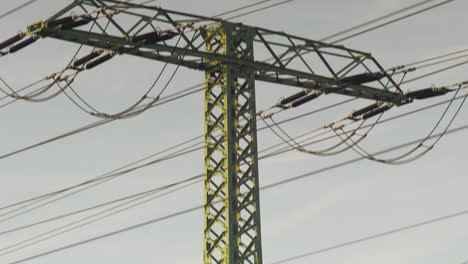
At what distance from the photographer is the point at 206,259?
22.1m

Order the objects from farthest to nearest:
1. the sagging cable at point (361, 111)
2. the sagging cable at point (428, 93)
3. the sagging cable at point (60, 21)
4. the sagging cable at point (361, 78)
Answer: the sagging cable at point (361, 111)
the sagging cable at point (361, 78)
the sagging cable at point (428, 93)
the sagging cable at point (60, 21)

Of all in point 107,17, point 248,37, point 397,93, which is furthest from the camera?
point 397,93

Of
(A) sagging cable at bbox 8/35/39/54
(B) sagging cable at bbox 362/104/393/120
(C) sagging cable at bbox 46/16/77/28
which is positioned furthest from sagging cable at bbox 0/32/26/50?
(B) sagging cable at bbox 362/104/393/120

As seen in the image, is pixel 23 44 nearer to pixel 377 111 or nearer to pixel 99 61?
pixel 99 61

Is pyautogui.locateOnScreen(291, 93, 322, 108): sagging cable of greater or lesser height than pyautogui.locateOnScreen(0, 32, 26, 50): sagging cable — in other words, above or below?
below

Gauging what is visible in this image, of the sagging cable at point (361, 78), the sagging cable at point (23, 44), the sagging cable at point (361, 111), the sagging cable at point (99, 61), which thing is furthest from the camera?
the sagging cable at point (361, 111)

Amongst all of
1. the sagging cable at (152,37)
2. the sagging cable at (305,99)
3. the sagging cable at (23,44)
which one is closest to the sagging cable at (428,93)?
the sagging cable at (305,99)

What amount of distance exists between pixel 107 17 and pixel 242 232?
5.75 m

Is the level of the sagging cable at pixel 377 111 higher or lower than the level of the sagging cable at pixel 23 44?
lower

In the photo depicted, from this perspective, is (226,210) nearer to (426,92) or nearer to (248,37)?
(248,37)

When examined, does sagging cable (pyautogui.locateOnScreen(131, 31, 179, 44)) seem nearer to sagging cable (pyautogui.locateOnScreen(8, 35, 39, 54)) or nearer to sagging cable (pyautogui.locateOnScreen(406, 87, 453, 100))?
sagging cable (pyautogui.locateOnScreen(8, 35, 39, 54))

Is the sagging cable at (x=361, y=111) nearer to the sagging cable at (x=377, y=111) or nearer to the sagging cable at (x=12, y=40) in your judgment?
the sagging cable at (x=377, y=111)

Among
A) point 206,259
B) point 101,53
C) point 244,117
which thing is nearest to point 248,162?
point 244,117

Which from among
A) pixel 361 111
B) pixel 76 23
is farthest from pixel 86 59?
pixel 361 111
